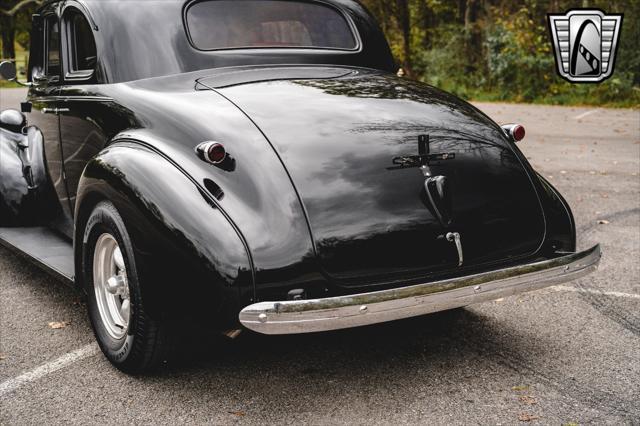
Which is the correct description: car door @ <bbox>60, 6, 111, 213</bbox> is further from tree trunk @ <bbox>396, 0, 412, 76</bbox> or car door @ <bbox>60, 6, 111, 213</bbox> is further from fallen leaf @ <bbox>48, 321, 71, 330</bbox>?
tree trunk @ <bbox>396, 0, 412, 76</bbox>

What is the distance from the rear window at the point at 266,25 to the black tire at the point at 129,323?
3.87 ft

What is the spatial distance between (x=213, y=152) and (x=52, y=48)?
2.45m

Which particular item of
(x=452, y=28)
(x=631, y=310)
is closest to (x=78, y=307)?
(x=631, y=310)

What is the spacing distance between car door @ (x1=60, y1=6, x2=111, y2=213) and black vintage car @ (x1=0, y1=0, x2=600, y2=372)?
2 cm

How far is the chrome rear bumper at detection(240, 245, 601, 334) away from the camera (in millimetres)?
2750

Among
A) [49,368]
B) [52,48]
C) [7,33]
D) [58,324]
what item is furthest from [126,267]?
[7,33]

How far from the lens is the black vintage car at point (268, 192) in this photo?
292 centimetres

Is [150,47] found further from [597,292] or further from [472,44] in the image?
[472,44]

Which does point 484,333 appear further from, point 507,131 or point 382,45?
point 382,45

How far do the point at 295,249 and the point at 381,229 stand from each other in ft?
1.29

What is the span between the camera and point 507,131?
3.95 m

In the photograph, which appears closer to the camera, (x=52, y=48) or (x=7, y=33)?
(x=52, y=48)

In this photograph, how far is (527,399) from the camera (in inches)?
125

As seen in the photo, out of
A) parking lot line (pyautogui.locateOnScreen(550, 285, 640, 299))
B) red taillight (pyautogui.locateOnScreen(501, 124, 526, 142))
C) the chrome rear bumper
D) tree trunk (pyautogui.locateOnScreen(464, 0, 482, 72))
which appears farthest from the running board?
tree trunk (pyautogui.locateOnScreen(464, 0, 482, 72))
